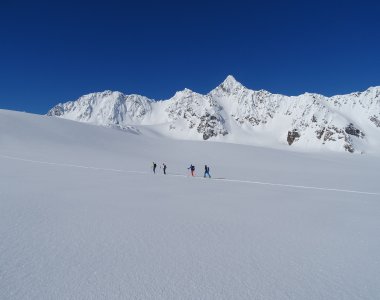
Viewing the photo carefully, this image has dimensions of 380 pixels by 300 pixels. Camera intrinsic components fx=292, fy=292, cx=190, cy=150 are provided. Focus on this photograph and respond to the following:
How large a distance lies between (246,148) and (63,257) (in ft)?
184

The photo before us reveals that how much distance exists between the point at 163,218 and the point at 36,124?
65443 millimetres

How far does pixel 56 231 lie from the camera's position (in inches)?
304

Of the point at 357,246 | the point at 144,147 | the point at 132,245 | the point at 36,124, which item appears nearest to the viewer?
the point at 132,245

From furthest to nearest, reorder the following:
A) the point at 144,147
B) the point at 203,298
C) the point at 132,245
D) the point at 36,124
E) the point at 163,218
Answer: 1. the point at 36,124
2. the point at 144,147
3. the point at 163,218
4. the point at 132,245
5. the point at 203,298

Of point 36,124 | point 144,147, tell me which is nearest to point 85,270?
point 144,147

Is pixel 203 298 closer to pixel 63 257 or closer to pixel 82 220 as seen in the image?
pixel 63 257

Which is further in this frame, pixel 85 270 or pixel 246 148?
pixel 246 148

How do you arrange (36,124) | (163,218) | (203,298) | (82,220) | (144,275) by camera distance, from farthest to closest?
(36,124), (163,218), (82,220), (144,275), (203,298)

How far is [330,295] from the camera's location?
5027 mm

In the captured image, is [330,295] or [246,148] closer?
[330,295]

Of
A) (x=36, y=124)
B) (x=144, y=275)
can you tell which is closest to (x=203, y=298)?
(x=144, y=275)

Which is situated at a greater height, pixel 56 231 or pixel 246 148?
pixel 246 148

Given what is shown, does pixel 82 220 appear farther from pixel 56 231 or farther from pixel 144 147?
pixel 144 147

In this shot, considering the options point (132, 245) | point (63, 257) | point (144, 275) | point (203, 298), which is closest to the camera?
point (203, 298)
